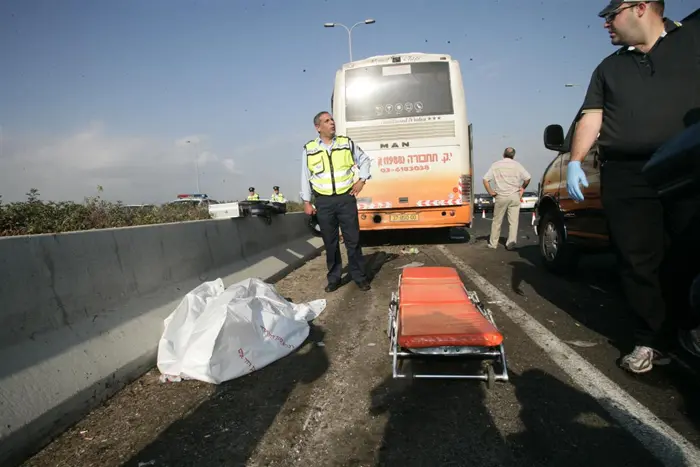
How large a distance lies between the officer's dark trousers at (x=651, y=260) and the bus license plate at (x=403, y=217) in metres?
5.94

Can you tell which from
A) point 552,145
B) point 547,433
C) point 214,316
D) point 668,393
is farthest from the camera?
point 552,145

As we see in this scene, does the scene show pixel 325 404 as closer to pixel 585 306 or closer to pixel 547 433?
pixel 547 433

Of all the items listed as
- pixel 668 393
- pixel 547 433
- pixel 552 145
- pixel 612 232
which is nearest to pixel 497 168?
pixel 552 145

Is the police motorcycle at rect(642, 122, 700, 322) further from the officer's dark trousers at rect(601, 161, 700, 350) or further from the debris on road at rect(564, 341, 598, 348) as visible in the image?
the debris on road at rect(564, 341, 598, 348)

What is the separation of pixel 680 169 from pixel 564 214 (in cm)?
383

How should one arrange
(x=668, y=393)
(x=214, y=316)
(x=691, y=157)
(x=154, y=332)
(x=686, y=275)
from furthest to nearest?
(x=154, y=332) → (x=214, y=316) → (x=686, y=275) → (x=668, y=393) → (x=691, y=157)

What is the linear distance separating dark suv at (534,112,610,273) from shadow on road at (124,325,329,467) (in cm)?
311

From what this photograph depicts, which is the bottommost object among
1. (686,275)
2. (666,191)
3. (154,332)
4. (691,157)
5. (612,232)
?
(154,332)

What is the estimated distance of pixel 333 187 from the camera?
17.4 feet

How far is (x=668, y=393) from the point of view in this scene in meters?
2.42

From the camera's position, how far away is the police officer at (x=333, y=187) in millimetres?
5270

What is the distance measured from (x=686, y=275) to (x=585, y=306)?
1.71m

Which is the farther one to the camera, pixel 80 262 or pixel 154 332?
pixel 154 332

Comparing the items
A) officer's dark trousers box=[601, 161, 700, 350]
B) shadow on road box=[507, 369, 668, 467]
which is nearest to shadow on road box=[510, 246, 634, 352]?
officer's dark trousers box=[601, 161, 700, 350]
